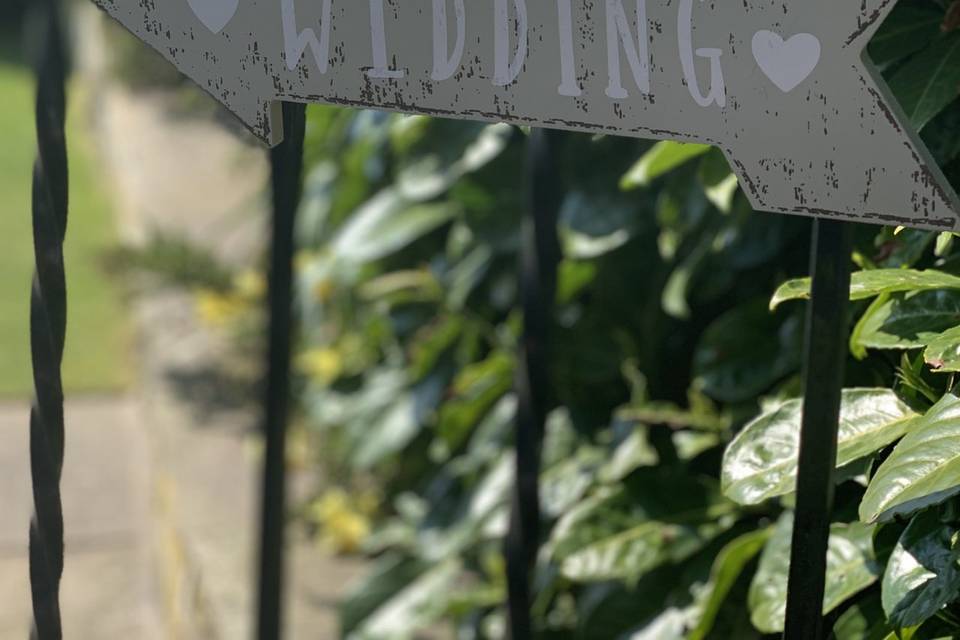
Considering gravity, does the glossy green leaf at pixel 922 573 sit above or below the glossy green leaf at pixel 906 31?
below

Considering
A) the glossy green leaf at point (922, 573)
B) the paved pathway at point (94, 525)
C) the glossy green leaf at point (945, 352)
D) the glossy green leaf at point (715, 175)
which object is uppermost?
the glossy green leaf at point (715, 175)

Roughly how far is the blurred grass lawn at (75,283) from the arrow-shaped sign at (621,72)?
329 cm

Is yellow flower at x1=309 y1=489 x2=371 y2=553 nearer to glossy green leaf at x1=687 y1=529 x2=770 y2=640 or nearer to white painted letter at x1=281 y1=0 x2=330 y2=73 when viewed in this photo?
glossy green leaf at x1=687 y1=529 x2=770 y2=640

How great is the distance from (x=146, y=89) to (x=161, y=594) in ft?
12.7

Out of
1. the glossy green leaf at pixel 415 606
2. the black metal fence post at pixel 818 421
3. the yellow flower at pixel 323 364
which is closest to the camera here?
the black metal fence post at pixel 818 421

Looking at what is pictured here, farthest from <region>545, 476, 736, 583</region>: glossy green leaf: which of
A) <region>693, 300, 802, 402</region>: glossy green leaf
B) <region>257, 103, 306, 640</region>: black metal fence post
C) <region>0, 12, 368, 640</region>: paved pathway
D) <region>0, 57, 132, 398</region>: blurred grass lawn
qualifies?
<region>0, 57, 132, 398</region>: blurred grass lawn

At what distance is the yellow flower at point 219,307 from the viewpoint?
4016 mm

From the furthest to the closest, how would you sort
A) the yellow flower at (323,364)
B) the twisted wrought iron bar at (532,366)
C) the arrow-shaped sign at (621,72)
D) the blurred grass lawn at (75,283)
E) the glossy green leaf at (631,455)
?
the blurred grass lawn at (75,283), the yellow flower at (323,364), the glossy green leaf at (631,455), the twisted wrought iron bar at (532,366), the arrow-shaped sign at (621,72)

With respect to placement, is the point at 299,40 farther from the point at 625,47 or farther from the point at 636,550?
the point at 636,550

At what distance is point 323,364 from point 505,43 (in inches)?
96.0

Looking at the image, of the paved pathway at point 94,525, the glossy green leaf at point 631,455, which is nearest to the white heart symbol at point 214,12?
the glossy green leaf at point 631,455

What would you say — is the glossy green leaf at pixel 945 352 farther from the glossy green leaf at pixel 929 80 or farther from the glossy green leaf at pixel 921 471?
the glossy green leaf at pixel 929 80

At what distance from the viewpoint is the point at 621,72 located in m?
0.90

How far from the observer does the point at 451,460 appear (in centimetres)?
243
